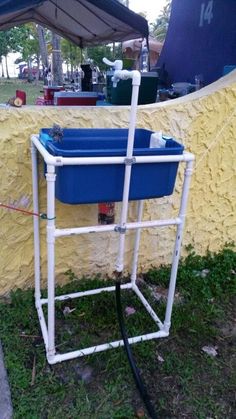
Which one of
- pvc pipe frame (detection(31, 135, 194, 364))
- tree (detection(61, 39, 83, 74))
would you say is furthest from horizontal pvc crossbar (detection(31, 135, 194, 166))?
tree (detection(61, 39, 83, 74))

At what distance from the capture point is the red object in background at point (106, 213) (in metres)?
2.40

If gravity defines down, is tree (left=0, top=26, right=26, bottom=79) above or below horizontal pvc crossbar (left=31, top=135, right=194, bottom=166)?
above

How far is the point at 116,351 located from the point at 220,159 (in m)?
1.61

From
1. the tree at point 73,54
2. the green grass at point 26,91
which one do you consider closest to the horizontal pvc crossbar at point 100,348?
the tree at point 73,54

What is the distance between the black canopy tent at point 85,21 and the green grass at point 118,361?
2412 mm

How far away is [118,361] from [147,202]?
111 centimetres

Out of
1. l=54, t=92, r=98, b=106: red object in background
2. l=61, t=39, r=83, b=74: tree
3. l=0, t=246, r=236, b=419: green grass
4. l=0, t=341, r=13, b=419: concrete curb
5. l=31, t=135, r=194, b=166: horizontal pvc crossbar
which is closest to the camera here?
l=31, t=135, r=194, b=166: horizontal pvc crossbar

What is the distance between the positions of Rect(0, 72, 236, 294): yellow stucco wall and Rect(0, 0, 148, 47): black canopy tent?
1.20 m

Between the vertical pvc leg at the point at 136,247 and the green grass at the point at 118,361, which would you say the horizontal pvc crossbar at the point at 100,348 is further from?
the vertical pvc leg at the point at 136,247

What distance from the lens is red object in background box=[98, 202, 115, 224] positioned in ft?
7.88

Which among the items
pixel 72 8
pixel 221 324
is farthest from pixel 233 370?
pixel 72 8

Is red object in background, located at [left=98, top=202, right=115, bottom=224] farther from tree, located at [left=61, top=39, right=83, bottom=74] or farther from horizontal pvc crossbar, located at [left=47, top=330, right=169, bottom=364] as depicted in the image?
tree, located at [left=61, top=39, right=83, bottom=74]

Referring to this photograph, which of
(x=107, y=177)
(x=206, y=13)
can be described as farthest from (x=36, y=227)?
(x=206, y=13)

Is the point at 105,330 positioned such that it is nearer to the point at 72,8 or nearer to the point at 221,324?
the point at 221,324
